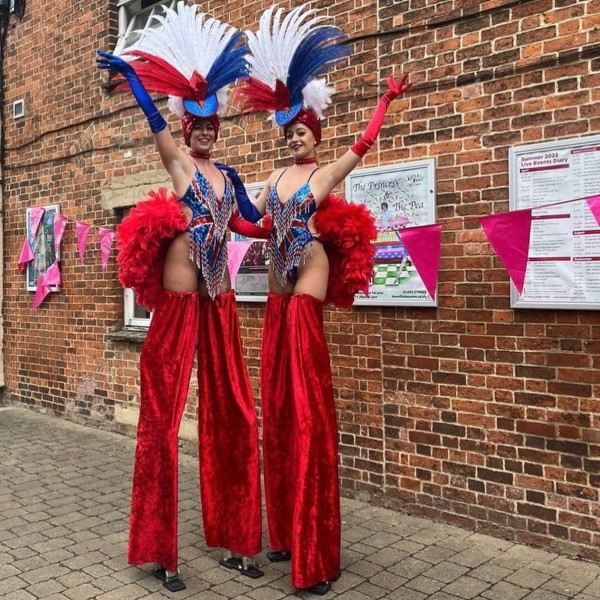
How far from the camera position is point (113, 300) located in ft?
24.0

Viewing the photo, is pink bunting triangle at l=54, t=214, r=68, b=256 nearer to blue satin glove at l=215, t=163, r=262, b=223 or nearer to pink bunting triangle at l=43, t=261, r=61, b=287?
pink bunting triangle at l=43, t=261, r=61, b=287

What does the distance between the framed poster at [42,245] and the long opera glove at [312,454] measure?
509 cm

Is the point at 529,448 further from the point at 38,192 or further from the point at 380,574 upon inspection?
the point at 38,192

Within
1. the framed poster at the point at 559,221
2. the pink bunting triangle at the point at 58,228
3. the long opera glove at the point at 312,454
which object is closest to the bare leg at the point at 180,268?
the long opera glove at the point at 312,454

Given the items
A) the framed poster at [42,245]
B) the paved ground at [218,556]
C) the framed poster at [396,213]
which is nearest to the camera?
the paved ground at [218,556]

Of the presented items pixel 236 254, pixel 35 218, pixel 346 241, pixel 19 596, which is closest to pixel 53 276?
pixel 35 218

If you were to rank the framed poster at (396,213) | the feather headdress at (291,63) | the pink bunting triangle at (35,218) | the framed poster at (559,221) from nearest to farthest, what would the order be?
the feather headdress at (291,63) → the framed poster at (559,221) → the framed poster at (396,213) → the pink bunting triangle at (35,218)

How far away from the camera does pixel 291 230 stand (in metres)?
3.78

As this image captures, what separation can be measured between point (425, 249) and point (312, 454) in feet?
4.74

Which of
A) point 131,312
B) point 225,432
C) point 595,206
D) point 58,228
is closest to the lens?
point 595,206

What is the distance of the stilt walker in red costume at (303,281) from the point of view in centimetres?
360

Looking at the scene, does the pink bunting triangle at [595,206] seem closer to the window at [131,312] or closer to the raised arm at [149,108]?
the raised arm at [149,108]

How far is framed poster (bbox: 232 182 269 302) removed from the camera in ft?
19.1

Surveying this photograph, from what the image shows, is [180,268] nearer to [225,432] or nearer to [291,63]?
[225,432]
